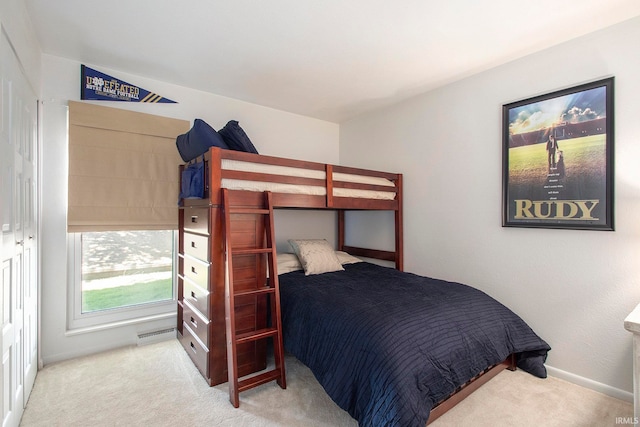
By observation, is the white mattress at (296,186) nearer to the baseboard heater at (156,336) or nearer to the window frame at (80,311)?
the window frame at (80,311)

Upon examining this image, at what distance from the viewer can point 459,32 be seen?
2.17 metres

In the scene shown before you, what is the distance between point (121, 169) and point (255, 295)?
1739 mm

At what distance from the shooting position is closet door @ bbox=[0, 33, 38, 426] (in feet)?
4.88

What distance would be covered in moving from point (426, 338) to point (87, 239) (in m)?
2.97

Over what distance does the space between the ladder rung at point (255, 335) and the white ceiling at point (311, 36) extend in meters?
2.16

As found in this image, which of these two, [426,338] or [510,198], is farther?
[510,198]

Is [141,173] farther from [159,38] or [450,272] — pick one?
[450,272]

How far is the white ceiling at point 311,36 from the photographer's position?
1.92 m

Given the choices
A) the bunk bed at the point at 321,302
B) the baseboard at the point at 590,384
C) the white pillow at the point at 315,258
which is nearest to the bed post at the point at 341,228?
the white pillow at the point at 315,258

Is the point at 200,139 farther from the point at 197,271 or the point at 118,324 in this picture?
the point at 118,324

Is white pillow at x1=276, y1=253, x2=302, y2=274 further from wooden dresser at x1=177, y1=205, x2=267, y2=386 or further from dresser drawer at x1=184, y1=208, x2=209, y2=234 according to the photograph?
dresser drawer at x1=184, y1=208, x2=209, y2=234

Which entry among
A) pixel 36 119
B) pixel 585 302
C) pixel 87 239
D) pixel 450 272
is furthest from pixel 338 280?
pixel 36 119

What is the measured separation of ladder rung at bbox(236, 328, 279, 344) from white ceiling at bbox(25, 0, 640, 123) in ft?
7.10

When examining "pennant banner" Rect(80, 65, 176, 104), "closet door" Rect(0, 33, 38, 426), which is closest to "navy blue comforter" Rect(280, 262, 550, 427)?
"closet door" Rect(0, 33, 38, 426)
